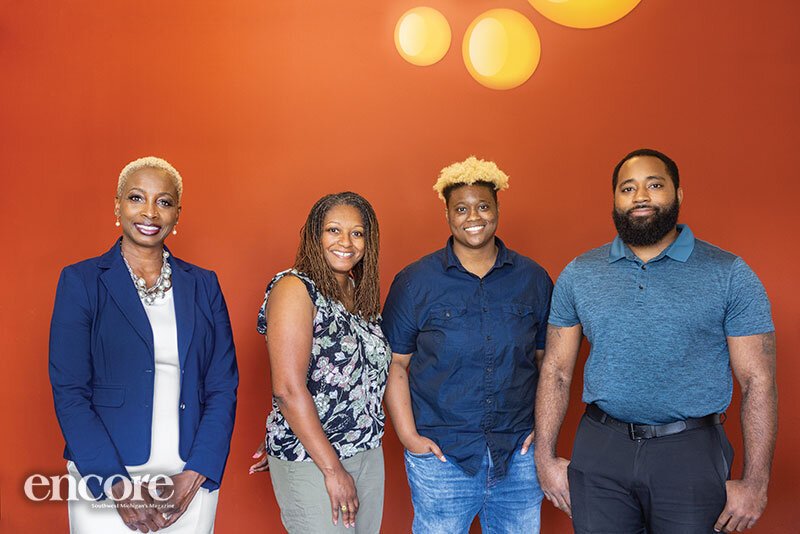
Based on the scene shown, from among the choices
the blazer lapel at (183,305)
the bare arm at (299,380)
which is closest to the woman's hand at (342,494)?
the bare arm at (299,380)

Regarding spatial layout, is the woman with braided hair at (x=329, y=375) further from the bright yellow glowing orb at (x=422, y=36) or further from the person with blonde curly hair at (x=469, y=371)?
the bright yellow glowing orb at (x=422, y=36)

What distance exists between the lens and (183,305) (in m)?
2.03

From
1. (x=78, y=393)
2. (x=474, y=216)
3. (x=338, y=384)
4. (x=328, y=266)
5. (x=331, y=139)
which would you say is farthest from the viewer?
(x=331, y=139)

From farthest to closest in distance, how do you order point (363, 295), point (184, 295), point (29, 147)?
1. point (29, 147)
2. point (363, 295)
3. point (184, 295)

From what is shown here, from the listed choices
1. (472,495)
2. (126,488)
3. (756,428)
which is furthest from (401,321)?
(756,428)

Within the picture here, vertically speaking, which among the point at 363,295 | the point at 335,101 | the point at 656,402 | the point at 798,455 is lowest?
the point at 798,455

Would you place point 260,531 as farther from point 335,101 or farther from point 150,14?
point 150,14

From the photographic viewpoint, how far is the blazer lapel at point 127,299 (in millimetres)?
1909

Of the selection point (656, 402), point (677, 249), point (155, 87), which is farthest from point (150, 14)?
point (656, 402)

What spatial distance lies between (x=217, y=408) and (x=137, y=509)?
0.35 metres

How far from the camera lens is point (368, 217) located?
2.24m

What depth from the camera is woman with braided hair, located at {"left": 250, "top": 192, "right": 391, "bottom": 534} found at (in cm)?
196

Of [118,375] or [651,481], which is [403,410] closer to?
[651,481]

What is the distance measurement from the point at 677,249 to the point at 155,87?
231 cm
